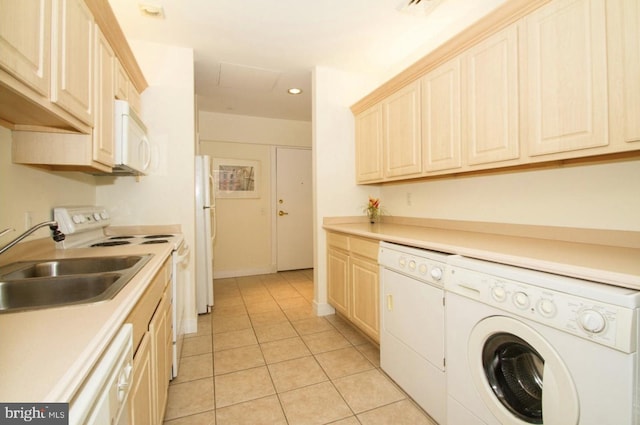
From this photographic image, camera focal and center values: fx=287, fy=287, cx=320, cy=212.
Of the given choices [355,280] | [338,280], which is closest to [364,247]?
[355,280]

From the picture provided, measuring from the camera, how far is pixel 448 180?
7.64 feet

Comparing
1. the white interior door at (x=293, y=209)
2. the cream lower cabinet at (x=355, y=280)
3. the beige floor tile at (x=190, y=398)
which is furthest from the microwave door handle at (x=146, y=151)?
the white interior door at (x=293, y=209)

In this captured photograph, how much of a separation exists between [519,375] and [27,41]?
Result: 2156mm

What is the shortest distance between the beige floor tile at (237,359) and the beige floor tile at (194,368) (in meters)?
0.05

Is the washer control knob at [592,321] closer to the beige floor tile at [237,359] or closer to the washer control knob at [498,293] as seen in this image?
the washer control knob at [498,293]

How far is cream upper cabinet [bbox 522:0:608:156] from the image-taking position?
1199 millimetres

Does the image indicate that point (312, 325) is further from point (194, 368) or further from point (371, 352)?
point (194, 368)

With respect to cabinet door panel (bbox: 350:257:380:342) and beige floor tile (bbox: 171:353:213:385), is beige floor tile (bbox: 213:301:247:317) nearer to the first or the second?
beige floor tile (bbox: 171:353:213:385)

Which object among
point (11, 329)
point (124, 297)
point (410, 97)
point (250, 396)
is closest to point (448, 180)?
point (410, 97)

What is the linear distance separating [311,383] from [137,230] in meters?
1.87

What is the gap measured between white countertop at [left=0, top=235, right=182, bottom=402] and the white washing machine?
130 centimetres

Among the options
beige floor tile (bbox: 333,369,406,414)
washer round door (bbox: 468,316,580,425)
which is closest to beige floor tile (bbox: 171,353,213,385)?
beige floor tile (bbox: 333,369,406,414)

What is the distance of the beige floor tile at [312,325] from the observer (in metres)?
2.60

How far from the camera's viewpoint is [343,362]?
6.88 ft
